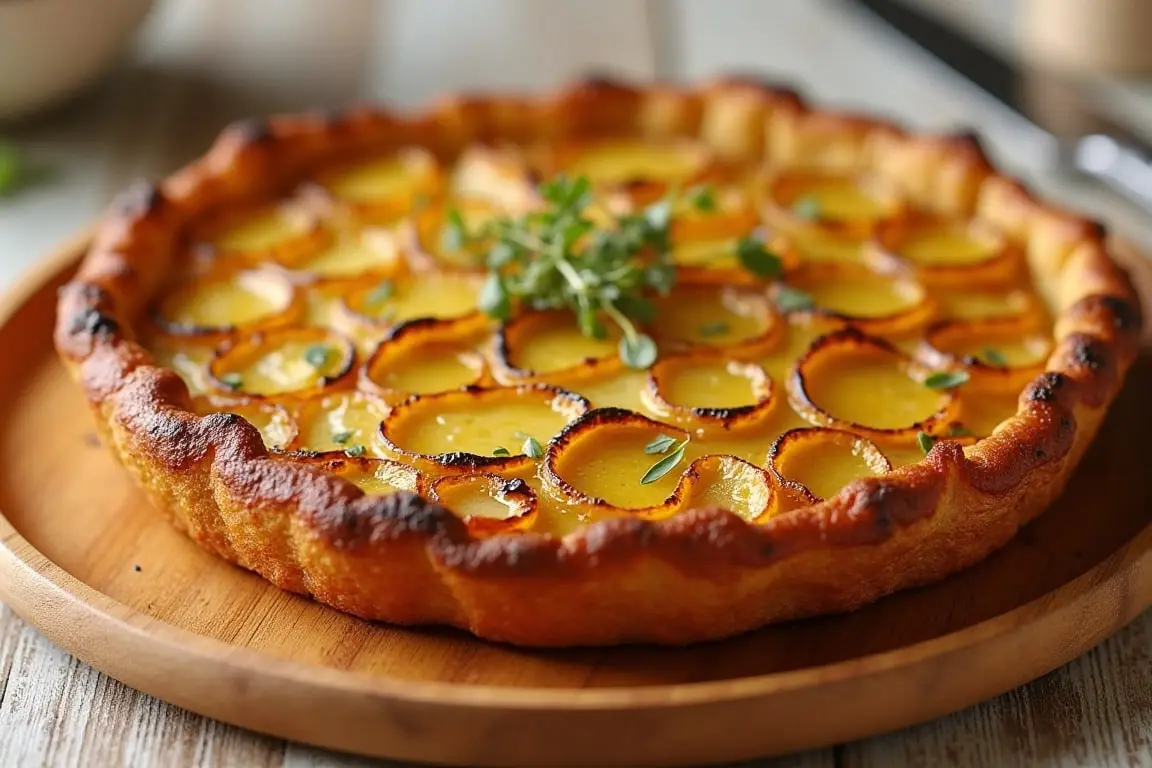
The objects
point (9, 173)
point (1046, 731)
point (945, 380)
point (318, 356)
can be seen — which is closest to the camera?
point (1046, 731)

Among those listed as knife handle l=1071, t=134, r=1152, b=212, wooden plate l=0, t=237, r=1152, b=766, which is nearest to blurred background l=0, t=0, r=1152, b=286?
knife handle l=1071, t=134, r=1152, b=212

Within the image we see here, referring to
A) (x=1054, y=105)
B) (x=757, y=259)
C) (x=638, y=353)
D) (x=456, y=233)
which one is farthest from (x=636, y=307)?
(x=1054, y=105)

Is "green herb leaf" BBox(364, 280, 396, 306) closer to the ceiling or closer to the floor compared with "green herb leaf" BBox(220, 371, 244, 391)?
closer to the floor

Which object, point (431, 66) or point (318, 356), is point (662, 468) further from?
point (431, 66)

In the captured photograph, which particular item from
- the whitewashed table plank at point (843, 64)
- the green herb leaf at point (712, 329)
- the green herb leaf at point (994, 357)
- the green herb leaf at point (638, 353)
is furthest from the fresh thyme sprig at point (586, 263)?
the whitewashed table plank at point (843, 64)

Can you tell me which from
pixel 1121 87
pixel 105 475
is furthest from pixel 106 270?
pixel 1121 87

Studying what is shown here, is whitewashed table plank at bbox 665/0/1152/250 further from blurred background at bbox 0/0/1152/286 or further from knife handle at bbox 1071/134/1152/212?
knife handle at bbox 1071/134/1152/212
